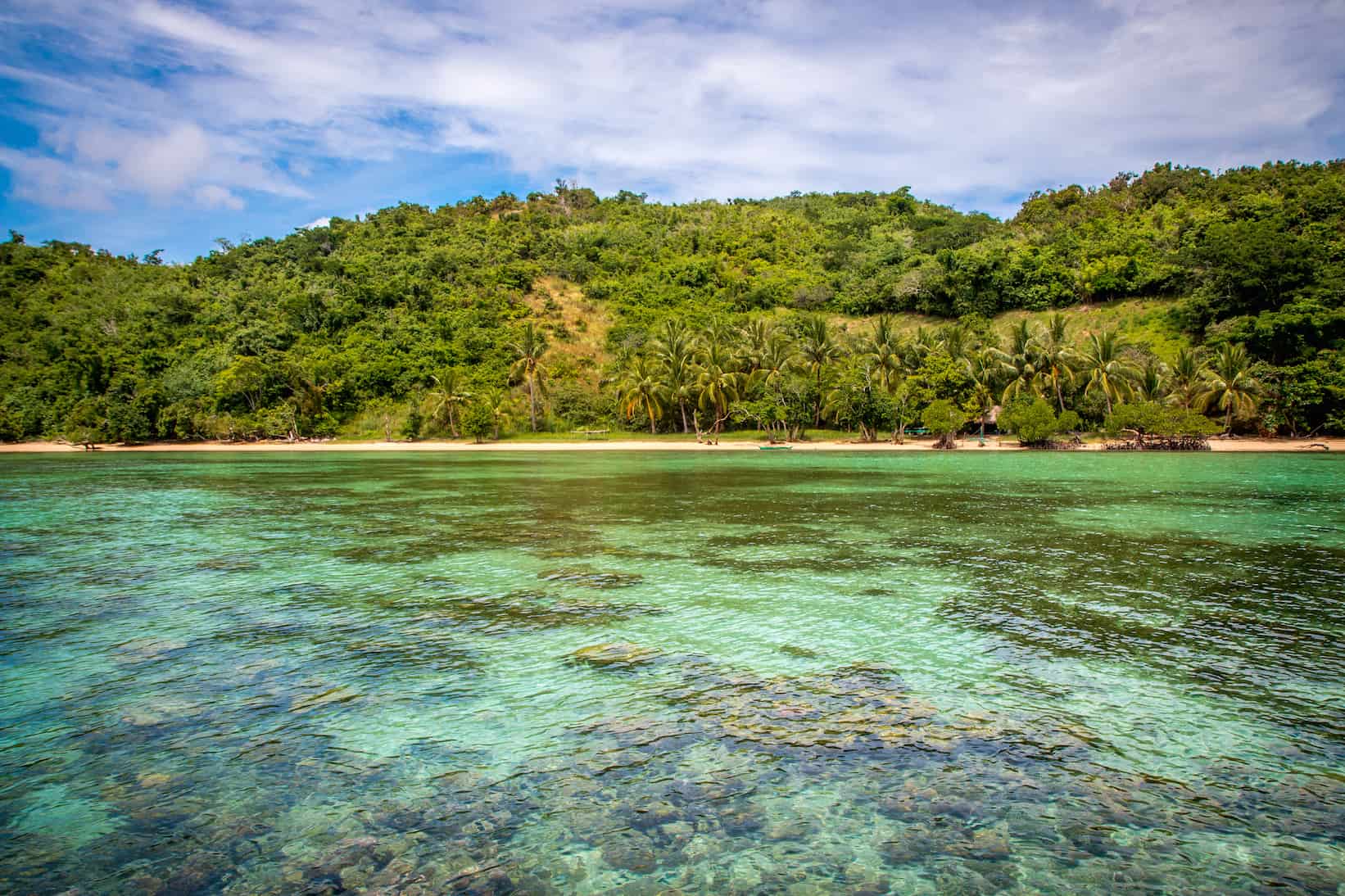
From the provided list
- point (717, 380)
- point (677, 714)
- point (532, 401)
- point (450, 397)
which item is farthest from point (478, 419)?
point (677, 714)

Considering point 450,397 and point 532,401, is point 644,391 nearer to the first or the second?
point 532,401

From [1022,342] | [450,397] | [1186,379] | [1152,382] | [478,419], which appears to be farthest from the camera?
[450,397]

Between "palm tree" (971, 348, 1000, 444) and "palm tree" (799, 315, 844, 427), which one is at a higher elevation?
"palm tree" (799, 315, 844, 427)

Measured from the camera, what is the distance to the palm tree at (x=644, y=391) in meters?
66.1

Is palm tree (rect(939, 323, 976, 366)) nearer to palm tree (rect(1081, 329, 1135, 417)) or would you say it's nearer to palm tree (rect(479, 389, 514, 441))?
palm tree (rect(1081, 329, 1135, 417))

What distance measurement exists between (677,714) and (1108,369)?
197ft

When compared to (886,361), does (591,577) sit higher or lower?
lower

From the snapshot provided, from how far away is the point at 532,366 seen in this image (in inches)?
2798

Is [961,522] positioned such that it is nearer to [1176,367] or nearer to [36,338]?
[1176,367]

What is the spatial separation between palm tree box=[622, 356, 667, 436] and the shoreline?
3153 millimetres

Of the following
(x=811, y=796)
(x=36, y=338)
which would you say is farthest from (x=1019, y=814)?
(x=36, y=338)

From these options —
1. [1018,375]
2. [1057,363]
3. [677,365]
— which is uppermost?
[677,365]

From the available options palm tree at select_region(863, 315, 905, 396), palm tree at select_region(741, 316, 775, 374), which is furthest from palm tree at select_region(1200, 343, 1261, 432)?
palm tree at select_region(741, 316, 775, 374)

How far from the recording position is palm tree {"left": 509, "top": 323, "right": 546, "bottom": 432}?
232 ft
